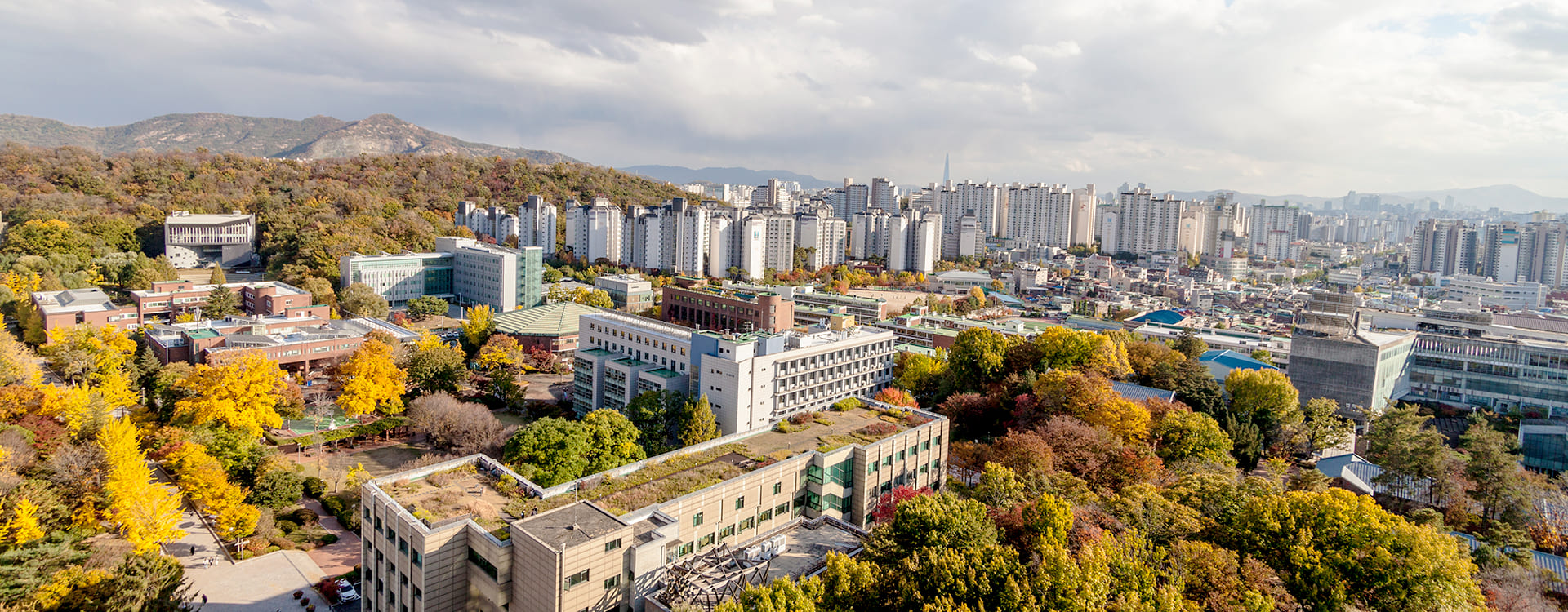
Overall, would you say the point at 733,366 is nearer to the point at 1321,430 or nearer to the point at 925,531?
the point at 925,531

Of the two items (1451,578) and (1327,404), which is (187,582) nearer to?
(1451,578)

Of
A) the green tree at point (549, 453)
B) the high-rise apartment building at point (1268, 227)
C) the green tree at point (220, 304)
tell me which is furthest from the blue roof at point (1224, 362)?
the high-rise apartment building at point (1268, 227)

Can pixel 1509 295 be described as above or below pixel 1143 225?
below

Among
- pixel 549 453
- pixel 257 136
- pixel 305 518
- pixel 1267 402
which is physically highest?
pixel 257 136

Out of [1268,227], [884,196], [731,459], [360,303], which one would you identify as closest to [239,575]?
[731,459]

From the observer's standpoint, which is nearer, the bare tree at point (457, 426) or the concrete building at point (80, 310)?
the bare tree at point (457, 426)

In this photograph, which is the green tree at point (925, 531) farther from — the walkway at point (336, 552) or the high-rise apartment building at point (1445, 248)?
the high-rise apartment building at point (1445, 248)
